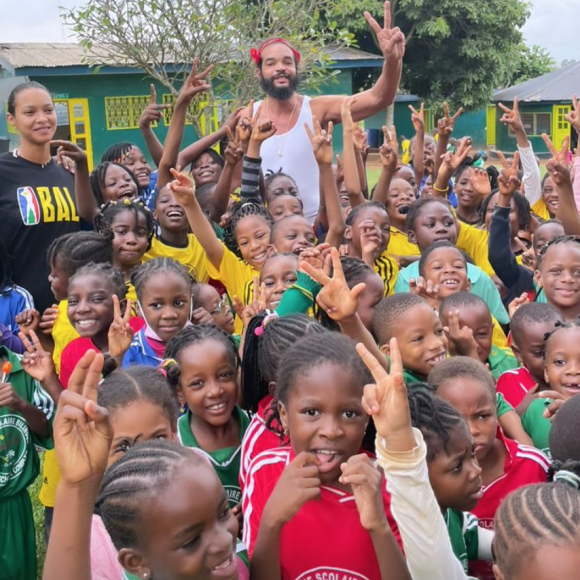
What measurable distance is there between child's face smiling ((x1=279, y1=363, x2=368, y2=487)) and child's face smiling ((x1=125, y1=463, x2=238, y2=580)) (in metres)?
0.38

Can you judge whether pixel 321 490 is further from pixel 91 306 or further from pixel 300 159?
pixel 300 159

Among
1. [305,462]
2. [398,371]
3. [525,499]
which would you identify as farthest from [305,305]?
[525,499]

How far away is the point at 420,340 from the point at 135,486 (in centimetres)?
145

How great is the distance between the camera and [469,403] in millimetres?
2398

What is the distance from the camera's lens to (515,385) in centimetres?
304

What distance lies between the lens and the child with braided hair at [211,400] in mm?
2607

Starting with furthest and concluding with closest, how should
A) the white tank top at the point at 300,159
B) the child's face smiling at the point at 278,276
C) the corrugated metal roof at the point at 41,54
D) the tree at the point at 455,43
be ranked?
the tree at the point at 455,43 → the corrugated metal roof at the point at 41,54 → the white tank top at the point at 300,159 → the child's face smiling at the point at 278,276

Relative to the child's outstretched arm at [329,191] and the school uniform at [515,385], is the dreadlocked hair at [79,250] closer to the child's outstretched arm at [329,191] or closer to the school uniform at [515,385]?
the child's outstretched arm at [329,191]

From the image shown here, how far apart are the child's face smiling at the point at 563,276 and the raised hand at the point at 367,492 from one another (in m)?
2.12

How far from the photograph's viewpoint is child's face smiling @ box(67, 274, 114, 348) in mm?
3365

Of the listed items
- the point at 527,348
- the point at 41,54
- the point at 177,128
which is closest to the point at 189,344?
the point at 527,348

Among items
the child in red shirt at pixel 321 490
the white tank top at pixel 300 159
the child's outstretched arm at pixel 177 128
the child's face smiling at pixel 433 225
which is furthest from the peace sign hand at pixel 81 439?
the white tank top at pixel 300 159

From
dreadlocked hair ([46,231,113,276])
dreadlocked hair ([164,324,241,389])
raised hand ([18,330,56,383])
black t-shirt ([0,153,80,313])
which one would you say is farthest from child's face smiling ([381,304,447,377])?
black t-shirt ([0,153,80,313])

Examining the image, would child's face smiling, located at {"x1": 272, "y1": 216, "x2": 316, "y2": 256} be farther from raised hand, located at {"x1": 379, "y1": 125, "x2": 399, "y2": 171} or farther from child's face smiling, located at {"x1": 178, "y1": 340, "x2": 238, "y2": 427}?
child's face smiling, located at {"x1": 178, "y1": 340, "x2": 238, "y2": 427}
